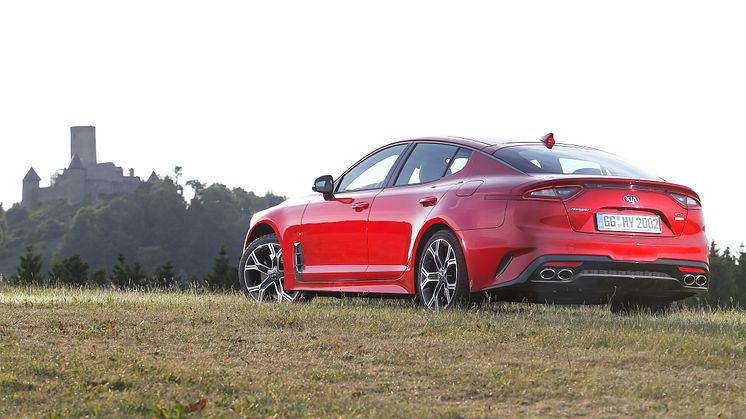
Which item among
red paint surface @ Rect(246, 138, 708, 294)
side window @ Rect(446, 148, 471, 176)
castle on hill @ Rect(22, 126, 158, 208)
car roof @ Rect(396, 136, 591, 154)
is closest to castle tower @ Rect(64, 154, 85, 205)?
castle on hill @ Rect(22, 126, 158, 208)

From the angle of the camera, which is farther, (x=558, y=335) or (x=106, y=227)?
(x=106, y=227)

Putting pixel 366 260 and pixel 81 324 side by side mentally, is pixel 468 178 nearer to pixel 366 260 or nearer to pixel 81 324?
pixel 366 260

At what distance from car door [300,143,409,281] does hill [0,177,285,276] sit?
132229 millimetres

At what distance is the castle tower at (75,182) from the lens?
18125 cm

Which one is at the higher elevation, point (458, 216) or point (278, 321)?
point (458, 216)

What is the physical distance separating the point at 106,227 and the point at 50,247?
12.8m

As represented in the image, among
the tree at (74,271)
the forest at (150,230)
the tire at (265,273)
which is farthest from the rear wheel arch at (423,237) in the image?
the forest at (150,230)

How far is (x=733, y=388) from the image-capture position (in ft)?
21.6

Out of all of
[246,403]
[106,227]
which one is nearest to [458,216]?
[246,403]

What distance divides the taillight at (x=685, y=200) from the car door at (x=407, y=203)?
1753mm

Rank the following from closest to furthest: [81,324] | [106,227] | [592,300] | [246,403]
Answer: [246,403], [81,324], [592,300], [106,227]

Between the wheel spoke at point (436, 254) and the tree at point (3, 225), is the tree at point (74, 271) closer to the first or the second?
the wheel spoke at point (436, 254)

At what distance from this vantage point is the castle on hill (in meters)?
183

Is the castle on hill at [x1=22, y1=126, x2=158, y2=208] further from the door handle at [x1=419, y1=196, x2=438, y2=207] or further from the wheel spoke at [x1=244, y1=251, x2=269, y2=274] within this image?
the door handle at [x1=419, y1=196, x2=438, y2=207]
